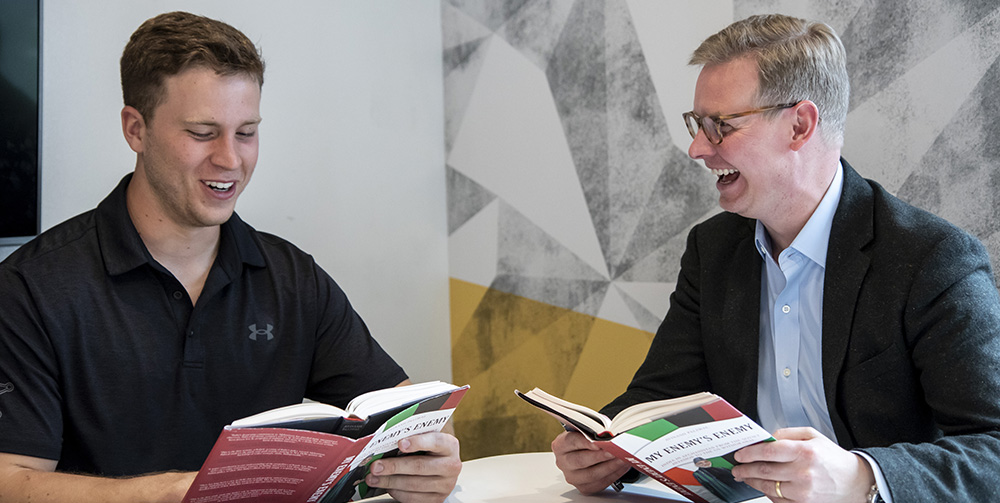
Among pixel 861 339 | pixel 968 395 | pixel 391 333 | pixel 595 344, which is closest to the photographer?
pixel 968 395

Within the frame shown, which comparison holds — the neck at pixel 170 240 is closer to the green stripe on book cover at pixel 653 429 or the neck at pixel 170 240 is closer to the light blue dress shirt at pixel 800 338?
the green stripe on book cover at pixel 653 429

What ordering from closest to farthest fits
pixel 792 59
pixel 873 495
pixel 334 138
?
pixel 873 495 < pixel 792 59 < pixel 334 138

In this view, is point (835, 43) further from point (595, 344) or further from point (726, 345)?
point (595, 344)

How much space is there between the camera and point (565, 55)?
288 centimetres

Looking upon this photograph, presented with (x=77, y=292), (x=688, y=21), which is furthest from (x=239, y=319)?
(x=688, y=21)

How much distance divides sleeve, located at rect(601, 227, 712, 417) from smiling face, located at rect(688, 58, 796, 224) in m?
0.24

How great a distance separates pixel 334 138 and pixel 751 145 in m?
1.78

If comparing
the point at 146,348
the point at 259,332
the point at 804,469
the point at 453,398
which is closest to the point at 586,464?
the point at 453,398

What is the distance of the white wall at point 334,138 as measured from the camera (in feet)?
7.57

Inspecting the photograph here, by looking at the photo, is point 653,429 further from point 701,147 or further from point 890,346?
point 701,147

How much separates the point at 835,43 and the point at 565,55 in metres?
1.32

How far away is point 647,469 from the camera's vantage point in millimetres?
1283

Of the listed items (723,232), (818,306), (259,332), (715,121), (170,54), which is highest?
(170,54)

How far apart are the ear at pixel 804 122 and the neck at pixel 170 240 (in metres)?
1.29
